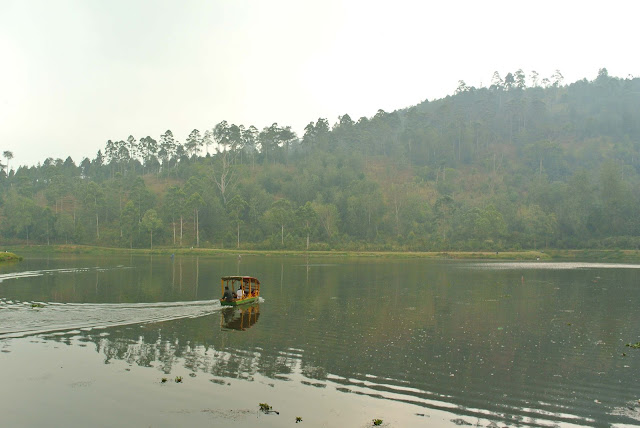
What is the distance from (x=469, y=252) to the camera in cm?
12206

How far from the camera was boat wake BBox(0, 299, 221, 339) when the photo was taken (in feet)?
103

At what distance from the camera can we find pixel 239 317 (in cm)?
Answer: 3669

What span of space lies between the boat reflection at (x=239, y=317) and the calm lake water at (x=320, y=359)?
0.77 feet

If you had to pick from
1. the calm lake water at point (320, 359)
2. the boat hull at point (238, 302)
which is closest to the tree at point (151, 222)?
the calm lake water at point (320, 359)

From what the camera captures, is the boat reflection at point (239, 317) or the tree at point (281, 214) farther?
the tree at point (281, 214)

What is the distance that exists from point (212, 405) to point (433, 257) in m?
105

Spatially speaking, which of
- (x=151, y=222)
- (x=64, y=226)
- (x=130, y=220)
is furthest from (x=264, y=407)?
(x=64, y=226)

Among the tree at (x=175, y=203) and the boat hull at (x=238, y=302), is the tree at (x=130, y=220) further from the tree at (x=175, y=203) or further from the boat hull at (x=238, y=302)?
the boat hull at (x=238, y=302)

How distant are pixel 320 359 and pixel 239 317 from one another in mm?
13834

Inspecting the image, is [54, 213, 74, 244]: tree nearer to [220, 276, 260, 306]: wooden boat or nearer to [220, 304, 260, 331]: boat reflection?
[220, 276, 260, 306]: wooden boat

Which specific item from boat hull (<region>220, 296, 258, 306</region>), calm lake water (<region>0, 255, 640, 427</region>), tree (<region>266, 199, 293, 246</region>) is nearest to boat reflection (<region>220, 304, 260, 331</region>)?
calm lake water (<region>0, 255, 640, 427</region>)

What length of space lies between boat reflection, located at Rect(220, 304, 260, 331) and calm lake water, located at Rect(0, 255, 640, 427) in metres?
0.23

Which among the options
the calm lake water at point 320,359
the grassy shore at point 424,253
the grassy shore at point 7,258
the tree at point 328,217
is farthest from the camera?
the tree at point 328,217

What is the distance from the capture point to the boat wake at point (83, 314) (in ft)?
103
